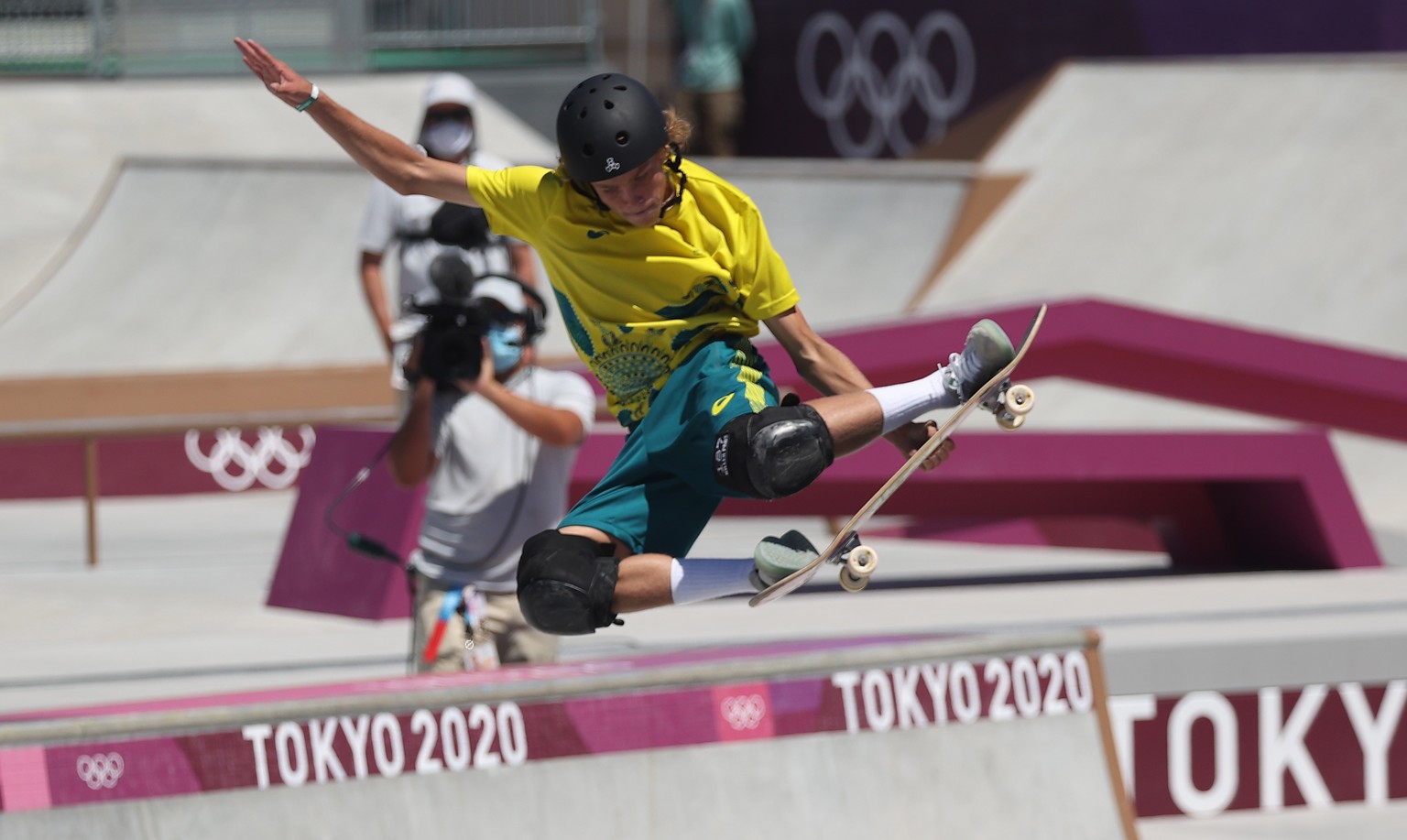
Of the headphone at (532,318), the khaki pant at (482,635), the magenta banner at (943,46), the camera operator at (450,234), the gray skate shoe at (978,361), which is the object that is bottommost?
the khaki pant at (482,635)

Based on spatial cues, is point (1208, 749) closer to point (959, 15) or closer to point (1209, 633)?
point (1209, 633)

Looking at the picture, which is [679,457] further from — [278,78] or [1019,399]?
[278,78]

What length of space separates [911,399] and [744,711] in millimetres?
1459

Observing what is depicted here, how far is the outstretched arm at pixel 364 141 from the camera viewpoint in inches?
177

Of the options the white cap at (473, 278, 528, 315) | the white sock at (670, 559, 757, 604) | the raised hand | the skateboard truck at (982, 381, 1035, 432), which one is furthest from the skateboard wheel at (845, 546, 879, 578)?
the white cap at (473, 278, 528, 315)

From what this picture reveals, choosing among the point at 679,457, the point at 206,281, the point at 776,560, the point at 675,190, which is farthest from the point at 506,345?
the point at 206,281

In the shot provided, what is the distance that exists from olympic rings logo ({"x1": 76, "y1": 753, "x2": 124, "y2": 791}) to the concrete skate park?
1.3 inches

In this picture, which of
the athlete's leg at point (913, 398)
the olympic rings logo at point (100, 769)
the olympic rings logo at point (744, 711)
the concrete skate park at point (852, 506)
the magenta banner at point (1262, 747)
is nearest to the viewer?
the athlete's leg at point (913, 398)

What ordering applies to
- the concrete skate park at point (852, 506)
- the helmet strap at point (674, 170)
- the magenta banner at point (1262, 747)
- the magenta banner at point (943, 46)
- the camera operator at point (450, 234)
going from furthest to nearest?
the magenta banner at point (943, 46) < the magenta banner at point (1262, 747) < the camera operator at point (450, 234) < the concrete skate park at point (852, 506) < the helmet strap at point (674, 170)

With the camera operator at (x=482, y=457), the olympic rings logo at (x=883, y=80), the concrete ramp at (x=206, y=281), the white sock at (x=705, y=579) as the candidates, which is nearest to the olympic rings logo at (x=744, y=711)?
the camera operator at (x=482, y=457)

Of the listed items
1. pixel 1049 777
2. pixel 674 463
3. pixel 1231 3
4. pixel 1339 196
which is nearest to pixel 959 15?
pixel 1231 3

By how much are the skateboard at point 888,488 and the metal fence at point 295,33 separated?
18.6m

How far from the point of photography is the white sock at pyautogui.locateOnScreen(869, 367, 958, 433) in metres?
4.71

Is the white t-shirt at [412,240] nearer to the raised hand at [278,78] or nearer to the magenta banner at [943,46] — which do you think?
the raised hand at [278,78]
